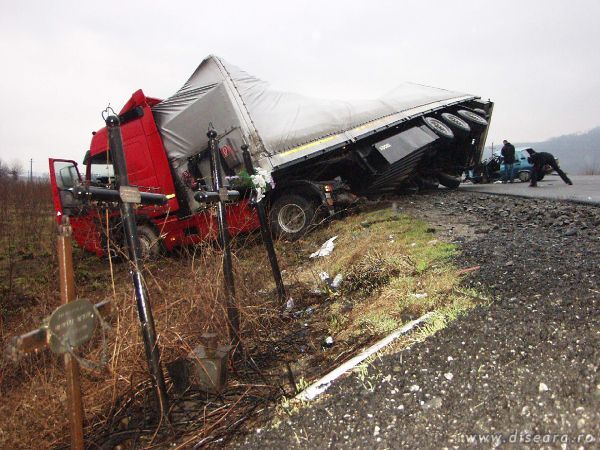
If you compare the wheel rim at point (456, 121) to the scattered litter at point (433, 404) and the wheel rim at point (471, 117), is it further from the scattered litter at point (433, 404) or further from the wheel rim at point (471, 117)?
the scattered litter at point (433, 404)

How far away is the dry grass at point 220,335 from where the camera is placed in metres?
2.41

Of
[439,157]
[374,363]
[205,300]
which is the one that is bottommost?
[374,363]

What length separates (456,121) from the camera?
905 cm

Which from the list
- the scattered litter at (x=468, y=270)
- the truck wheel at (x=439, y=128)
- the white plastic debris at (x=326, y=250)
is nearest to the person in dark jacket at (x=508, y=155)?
the truck wheel at (x=439, y=128)

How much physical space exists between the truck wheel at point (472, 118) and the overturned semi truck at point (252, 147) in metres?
1.56

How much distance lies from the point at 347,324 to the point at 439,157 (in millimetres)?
8542

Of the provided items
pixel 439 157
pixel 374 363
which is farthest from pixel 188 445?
pixel 439 157

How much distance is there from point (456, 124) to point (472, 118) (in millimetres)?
903

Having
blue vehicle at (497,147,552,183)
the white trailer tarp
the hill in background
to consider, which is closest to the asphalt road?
the white trailer tarp

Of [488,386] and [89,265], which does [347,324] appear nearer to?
[488,386]

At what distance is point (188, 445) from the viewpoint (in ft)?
7.04

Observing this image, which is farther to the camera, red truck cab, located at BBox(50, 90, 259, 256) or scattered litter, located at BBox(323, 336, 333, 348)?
red truck cab, located at BBox(50, 90, 259, 256)

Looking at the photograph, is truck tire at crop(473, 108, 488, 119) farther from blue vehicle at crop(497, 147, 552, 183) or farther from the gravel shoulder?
the gravel shoulder

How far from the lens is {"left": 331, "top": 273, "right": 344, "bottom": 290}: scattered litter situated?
4.31 metres
